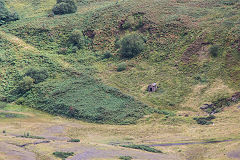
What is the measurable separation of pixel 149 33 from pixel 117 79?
1880 cm

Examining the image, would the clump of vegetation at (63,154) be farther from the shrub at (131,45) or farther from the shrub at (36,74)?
the shrub at (131,45)

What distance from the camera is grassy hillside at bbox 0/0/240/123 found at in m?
74.3

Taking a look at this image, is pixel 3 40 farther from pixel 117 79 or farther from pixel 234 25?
pixel 234 25

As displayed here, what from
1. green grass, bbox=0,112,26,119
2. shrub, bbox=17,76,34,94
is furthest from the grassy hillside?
green grass, bbox=0,112,26,119

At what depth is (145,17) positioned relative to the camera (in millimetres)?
99062

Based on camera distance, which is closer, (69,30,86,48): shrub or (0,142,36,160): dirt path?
(0,142,36,160): dirt path

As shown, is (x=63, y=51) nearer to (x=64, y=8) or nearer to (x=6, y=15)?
(x=64, y=8)

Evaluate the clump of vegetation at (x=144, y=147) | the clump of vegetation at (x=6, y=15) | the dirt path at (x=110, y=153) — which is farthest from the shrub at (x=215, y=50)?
the clump of vegetation at (x=6, y=15)

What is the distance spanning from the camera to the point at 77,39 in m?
96.9

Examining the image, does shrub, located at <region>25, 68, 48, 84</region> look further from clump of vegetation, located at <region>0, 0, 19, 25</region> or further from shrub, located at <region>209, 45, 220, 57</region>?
shrub, located at <region>209, 45, 220, 57</region>

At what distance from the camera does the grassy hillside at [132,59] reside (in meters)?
74.3

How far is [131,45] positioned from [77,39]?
1558cm

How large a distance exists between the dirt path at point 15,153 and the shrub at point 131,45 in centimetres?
4354

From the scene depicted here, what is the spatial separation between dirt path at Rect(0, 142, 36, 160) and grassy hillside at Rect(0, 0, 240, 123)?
71.5ft
